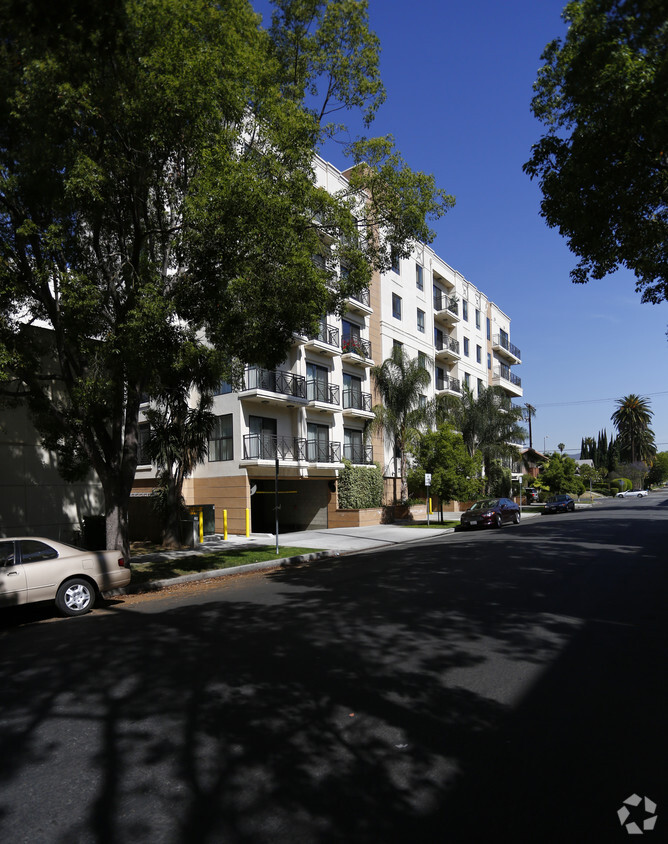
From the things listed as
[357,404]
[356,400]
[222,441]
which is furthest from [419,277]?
[222,441]

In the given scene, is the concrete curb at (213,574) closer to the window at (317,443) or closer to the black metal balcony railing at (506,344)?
the window at (317,443)

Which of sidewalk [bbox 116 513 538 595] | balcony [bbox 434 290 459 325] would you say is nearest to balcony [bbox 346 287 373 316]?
balcony [bbox 434 290 459 325]

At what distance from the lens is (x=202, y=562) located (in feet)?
51.8

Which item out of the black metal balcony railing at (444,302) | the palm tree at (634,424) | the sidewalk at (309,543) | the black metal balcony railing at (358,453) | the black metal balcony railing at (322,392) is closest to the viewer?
the sidewalk at (309,543)

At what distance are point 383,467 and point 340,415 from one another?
4.69m

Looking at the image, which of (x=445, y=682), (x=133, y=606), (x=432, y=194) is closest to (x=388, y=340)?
(x=432, y=194)

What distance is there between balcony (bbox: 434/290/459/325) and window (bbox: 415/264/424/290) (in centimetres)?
276

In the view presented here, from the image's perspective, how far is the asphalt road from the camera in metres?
3.28

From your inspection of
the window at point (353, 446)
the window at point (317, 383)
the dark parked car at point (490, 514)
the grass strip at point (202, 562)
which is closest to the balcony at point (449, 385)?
the window at point (353, 446)

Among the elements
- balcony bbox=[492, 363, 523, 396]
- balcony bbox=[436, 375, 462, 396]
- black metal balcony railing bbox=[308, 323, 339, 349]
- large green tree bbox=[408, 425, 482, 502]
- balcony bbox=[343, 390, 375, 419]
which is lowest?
large green tree bbox=[408, 425, 482, 502]

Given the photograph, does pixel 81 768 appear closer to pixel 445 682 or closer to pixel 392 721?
pixel 392 721

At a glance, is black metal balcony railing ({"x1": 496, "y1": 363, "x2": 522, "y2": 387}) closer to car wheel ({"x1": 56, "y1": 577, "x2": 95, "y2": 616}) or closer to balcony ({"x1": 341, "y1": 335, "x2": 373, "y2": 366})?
balcony ({"x1": 341, "y1": 335, "x2": 373, "y2": 366})

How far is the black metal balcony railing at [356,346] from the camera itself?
1231 inches

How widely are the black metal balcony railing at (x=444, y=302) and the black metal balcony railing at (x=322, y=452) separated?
58.0ft
